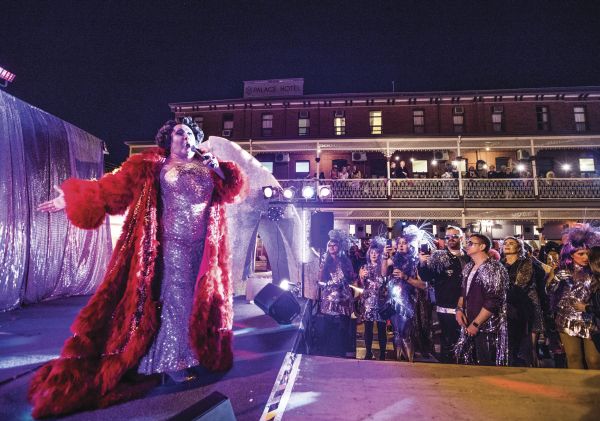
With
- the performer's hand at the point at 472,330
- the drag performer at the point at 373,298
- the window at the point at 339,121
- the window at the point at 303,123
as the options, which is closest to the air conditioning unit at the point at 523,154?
the window at the point at 339,121

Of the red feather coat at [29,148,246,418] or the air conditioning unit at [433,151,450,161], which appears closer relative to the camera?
the red feather coat at [29,148,246,418]

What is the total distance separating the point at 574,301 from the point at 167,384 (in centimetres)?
401

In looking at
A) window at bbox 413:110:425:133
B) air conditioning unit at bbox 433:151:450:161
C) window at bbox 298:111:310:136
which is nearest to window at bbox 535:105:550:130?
air conditioning unit at bbox 433:151:450:161

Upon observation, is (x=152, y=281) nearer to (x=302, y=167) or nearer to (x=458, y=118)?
(x=302, y=167)

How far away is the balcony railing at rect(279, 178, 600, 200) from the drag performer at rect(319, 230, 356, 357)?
1049 centimetres

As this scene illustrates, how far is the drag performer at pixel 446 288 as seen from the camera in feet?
13.7

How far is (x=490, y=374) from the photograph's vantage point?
2660 mm

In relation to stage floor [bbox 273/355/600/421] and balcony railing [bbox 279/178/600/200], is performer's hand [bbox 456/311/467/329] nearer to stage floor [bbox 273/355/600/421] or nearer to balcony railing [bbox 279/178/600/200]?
stage floor [bbox 273/355/600/421]

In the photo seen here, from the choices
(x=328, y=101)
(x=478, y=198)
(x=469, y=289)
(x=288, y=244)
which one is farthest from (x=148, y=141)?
(x=469, y=289)

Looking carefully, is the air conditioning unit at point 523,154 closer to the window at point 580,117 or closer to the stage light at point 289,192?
the window at point 580,117

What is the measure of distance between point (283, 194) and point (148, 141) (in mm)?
14056

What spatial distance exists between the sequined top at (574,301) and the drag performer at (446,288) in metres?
1.04

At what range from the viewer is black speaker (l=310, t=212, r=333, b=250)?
6.55 metres

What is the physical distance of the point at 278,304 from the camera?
4137 millimetres
